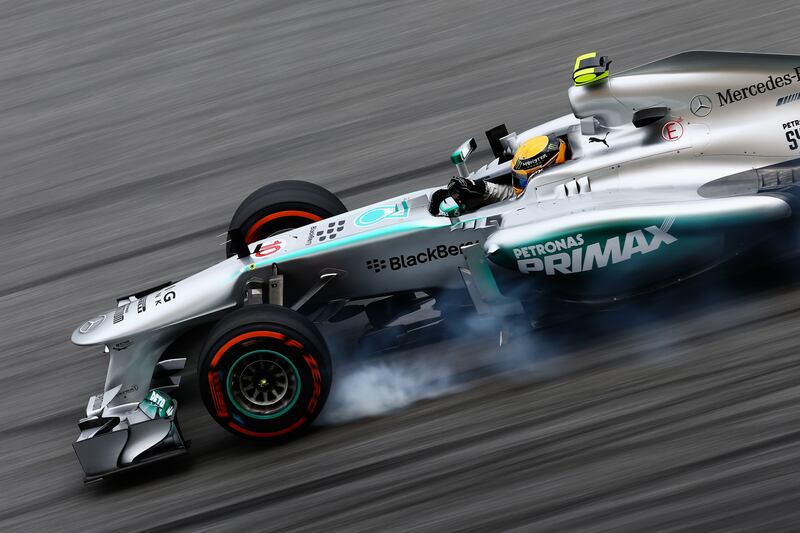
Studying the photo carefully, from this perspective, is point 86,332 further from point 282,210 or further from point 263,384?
point 282,210

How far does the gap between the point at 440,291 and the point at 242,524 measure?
1739 mm

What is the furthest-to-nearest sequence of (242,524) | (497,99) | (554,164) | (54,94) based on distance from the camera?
(54,94) → (497,99) → (554,164) → (242,524)

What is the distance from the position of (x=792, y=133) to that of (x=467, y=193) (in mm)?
1832

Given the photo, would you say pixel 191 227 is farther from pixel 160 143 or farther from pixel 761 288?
pixel 761 288

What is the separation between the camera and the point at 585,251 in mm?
5035

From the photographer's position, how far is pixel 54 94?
10750 mm

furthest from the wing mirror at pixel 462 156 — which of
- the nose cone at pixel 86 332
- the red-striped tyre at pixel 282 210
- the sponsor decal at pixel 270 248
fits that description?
the nose cone at pixel 86 332

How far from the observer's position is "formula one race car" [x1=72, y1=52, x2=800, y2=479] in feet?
16.4

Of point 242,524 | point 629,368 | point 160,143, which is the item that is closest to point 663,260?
point 629,368

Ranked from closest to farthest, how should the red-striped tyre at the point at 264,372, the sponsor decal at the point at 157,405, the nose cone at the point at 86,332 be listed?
the red-striped tyre at the point at 264,372
the sponsor decal at the point at 157,405
the nose cone at the point at 86,332

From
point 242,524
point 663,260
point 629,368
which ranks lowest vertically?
point 242,524

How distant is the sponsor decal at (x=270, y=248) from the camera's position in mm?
5715

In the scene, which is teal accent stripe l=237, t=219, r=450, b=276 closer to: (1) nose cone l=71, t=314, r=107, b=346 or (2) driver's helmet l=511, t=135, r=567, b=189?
(2) driver's helmet l=511, t=135, r=567, b=189

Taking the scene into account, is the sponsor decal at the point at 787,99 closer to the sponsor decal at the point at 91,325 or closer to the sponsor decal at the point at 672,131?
the sponsor decal at the point at 672,131
